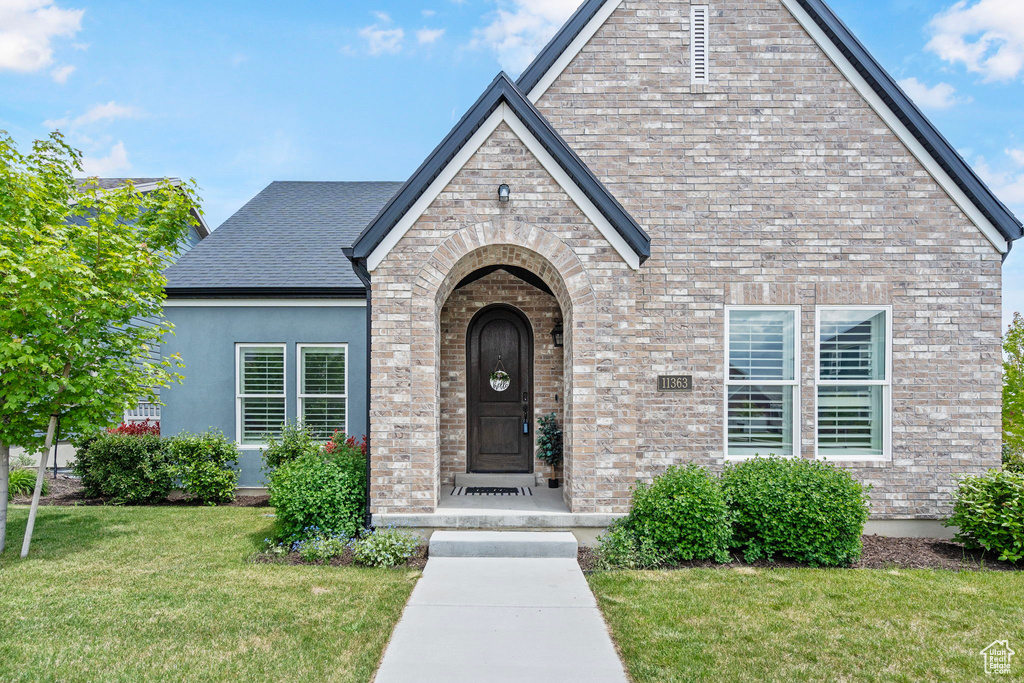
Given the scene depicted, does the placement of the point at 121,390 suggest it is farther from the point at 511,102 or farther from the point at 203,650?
the point at 511,102

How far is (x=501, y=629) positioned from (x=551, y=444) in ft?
12.5

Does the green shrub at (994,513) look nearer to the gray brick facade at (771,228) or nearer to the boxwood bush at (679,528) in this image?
the gray brick facade at (771,228)

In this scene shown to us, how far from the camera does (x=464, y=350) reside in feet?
27.3

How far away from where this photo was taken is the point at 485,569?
5.75 m

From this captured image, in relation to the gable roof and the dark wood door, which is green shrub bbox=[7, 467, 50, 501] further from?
the gable roof

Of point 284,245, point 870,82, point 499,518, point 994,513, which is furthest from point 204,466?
point 870,82

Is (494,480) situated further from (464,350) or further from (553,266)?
(553,266)

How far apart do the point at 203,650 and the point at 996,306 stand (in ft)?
30.4

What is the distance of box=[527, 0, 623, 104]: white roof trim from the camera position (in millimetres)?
7367

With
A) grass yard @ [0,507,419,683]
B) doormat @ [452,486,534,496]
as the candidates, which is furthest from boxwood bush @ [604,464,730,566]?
grass yard @ [0,507,419,683]

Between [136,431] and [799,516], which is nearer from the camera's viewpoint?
[799,516]

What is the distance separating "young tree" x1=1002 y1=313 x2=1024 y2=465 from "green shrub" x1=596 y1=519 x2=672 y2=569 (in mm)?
7320

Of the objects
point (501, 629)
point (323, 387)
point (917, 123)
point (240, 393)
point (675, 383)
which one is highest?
point (917, 123)

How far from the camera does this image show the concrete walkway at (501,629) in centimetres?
376
